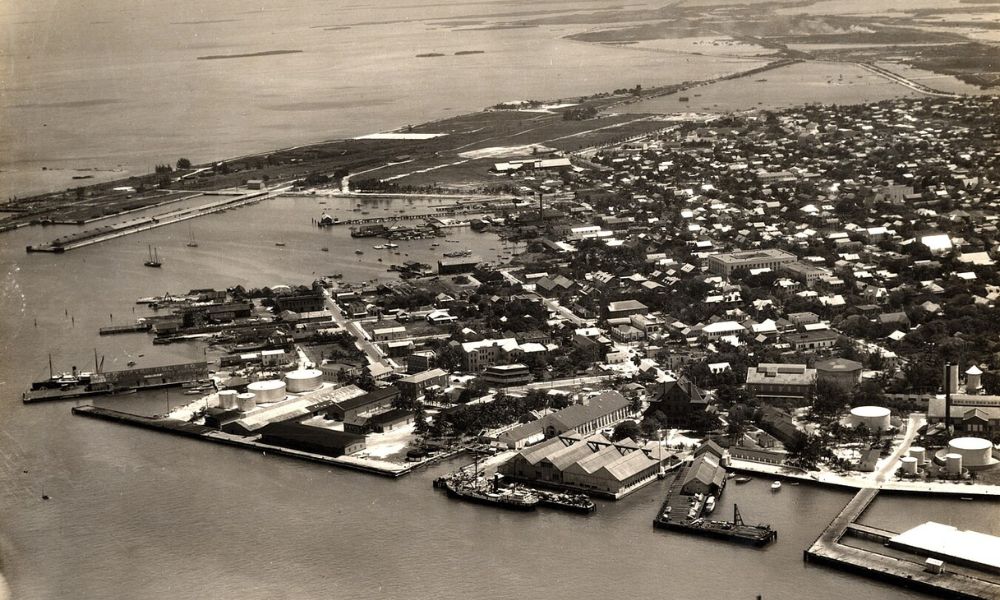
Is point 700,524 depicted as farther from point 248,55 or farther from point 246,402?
point 248,55

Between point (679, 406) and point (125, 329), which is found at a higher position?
point (125, 329)

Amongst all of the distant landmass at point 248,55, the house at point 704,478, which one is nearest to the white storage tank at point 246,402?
the house at point 704,478

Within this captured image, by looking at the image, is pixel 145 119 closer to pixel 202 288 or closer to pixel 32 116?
pixel 32 116

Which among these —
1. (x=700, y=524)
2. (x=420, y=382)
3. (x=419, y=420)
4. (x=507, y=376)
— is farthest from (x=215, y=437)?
(x=700, y=524)

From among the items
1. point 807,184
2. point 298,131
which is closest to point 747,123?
point 807,184

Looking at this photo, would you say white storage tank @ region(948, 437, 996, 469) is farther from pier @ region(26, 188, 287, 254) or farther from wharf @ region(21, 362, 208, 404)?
pier @ region(26, 188, 287, 254)

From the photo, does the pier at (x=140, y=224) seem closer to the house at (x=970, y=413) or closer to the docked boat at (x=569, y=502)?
the docked boat at (x=569, y=502)

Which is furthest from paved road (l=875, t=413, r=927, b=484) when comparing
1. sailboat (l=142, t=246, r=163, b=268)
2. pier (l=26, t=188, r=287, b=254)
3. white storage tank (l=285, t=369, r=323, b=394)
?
pier (l=26, t=188, r=287, b=254)
